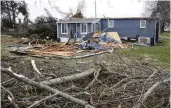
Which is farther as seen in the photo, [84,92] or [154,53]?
[154,53]

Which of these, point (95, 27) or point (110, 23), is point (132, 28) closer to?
point (110, 23)

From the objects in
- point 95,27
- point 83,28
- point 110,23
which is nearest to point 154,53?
point 95,27

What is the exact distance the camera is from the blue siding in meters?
→ 27.4

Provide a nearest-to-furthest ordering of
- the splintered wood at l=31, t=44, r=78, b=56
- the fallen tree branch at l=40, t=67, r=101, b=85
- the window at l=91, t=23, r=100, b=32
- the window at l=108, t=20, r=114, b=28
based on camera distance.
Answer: the fallen tree branch at l=40, t=67, r=101, b=85
the splintered wood at l=31, t=44, r=78, b=56
the window at l=91, t=23, r=100, b=32
the window at l=108, t=20, r=114, b=28

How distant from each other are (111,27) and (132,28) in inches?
85.3

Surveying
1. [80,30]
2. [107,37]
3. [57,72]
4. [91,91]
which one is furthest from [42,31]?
[91,91]

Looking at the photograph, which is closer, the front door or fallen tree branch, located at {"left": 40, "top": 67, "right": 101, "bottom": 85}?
fallen tree branch, located at {"left": 40, "top": 67, "right": 101, "bottom": 85}

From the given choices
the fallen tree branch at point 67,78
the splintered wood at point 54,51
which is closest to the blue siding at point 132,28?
the splintered wood at point 54,51

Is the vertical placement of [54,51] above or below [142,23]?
below

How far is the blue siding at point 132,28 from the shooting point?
27.4m

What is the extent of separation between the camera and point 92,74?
5902mm

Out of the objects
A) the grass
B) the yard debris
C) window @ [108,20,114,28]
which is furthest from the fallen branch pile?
window @ [108,20,114,28]

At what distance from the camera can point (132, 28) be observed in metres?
28.0

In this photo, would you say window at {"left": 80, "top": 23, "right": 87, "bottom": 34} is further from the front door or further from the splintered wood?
the splintered wood
